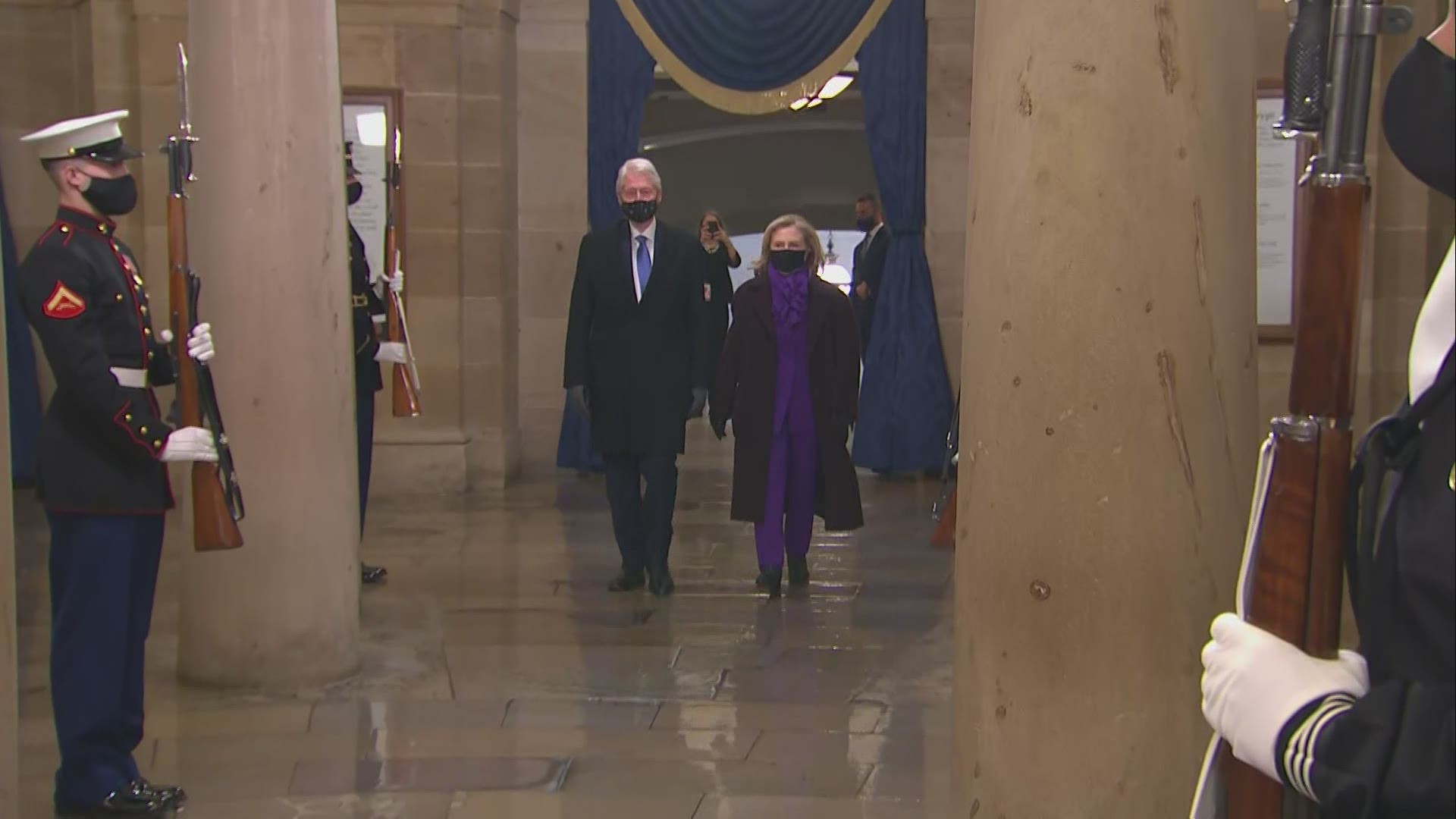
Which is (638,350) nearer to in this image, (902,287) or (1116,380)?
(902,287)

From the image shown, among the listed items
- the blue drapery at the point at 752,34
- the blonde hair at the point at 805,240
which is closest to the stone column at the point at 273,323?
the blonde hair at the point at 805,240

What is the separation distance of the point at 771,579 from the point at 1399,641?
5.56m

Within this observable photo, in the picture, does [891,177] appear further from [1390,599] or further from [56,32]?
[1390,599]

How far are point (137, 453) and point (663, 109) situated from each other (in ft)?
49.9

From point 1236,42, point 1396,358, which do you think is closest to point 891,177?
point 1396,358

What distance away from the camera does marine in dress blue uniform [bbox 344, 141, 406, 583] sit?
7484 millimetres

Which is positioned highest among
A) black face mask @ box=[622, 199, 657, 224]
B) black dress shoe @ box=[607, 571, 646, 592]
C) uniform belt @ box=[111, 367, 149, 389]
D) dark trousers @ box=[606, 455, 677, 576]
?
black face mask @ box=[622, 199, 657, 224]

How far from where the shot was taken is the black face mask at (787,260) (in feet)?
23.8

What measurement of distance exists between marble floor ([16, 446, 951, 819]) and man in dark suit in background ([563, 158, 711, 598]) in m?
0.38

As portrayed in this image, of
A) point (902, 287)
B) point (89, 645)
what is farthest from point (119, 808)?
point (902, 287)

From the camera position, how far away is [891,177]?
1084 centimetres

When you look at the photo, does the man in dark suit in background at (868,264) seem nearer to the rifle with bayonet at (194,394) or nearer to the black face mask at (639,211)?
the black face mask at (639,211)

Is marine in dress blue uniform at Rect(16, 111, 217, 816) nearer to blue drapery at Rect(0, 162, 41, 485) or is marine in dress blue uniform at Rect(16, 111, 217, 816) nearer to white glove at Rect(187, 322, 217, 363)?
white glove at Rect(187, 322, 217, 363)

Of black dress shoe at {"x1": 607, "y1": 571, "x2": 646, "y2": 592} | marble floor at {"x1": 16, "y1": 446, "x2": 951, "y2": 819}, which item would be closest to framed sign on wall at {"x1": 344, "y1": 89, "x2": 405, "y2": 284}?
marble floor at {"x1": 16, "y1": 446, "x2": 951, "y2": 819}
